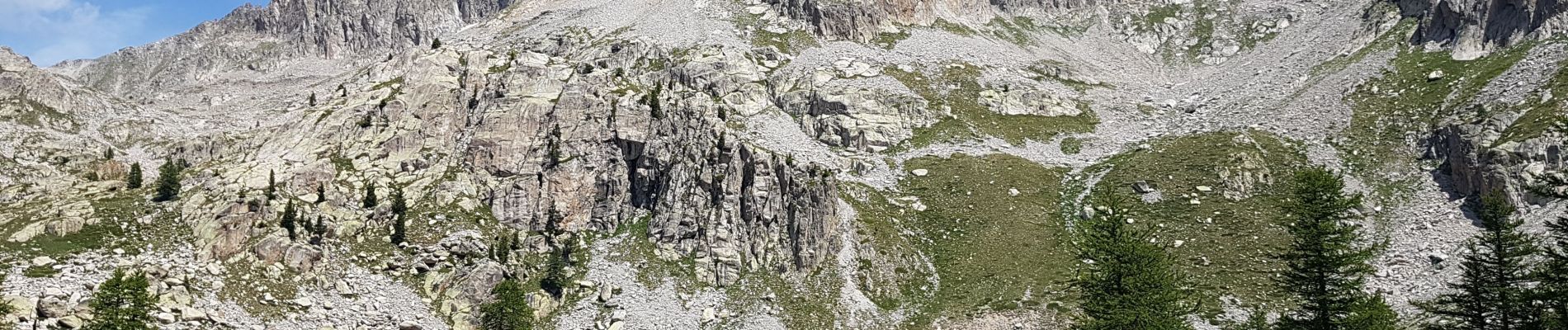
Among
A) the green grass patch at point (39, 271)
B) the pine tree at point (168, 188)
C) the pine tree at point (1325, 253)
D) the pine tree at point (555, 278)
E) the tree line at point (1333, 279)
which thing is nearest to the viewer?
the tree line at point (1333, 279)

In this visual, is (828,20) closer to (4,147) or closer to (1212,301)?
(1212,301)

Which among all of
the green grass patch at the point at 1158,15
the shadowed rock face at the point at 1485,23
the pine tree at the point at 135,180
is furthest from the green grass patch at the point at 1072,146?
the pine tree at the point at 135,180

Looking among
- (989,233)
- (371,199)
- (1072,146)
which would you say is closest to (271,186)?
(371,199)

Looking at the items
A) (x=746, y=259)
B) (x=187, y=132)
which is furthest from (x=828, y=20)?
(x=187, y=132)

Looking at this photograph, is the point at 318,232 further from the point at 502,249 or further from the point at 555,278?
the point at 555,278

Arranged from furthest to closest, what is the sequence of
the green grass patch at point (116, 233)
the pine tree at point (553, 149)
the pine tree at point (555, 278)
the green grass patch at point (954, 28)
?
the green grass patch at point (954, 28), the pine tree at point (553, 149), the pine tree at point (555, 278), the green grass patch at point (116, 233)

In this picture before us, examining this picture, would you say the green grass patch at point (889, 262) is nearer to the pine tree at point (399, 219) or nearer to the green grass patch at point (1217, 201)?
the green grass patch at point (1217, 201)

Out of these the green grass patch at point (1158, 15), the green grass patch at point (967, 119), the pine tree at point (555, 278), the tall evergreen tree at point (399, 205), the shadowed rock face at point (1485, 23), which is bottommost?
the pine tree at point (555, 278)
